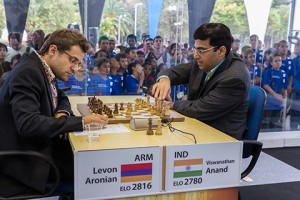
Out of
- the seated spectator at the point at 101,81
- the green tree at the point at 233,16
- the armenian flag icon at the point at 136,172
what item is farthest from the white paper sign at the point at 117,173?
the green tree at the point at 233,16

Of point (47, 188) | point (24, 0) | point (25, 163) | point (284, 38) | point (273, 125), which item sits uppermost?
point (24, 0)

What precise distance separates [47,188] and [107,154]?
0.47 metres

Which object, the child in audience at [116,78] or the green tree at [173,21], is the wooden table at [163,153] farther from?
the green tree at [173,21]

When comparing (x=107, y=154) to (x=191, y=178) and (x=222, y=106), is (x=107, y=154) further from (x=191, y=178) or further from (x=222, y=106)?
(x=222, y=106)

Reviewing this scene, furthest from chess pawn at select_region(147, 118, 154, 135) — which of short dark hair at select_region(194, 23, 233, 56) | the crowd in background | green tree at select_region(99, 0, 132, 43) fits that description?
green tree at select_region(99, 0, 132, 43)

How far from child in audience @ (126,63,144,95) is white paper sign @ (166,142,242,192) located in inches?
102

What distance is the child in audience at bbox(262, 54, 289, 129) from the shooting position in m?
4.64

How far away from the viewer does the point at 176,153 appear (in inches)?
65.1

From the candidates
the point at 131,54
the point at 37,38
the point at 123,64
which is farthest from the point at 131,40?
the point at 37,38

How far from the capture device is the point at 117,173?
1602mm

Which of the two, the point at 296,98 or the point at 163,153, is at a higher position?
the point at 163,153

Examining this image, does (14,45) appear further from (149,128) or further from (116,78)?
(149,128)

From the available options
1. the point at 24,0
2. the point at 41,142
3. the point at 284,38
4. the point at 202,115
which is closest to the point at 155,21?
the point at 24,0

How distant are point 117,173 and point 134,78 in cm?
269
